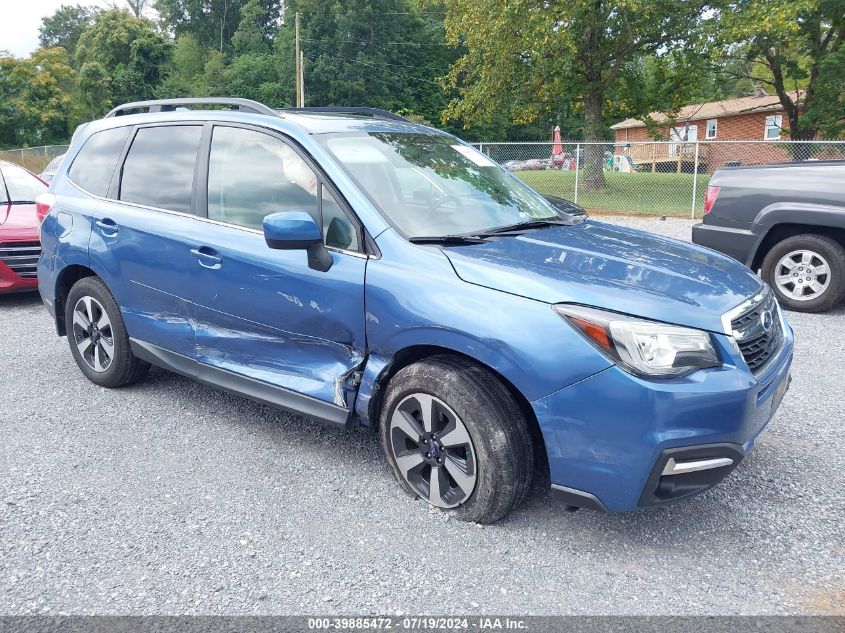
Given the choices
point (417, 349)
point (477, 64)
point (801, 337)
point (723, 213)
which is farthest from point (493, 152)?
point (417, 349)

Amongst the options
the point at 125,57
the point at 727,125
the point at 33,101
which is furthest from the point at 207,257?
the point at 125,57

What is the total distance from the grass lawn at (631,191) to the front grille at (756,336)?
1344cm

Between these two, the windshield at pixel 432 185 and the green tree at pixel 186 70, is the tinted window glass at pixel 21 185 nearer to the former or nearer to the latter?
the windshield at pixel 432 185

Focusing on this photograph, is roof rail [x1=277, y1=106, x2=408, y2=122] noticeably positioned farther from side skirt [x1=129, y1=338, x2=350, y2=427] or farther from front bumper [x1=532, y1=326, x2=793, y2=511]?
front bumper [x1=532, y1=326, x2=793, y2=511]

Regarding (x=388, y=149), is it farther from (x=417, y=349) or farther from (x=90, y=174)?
(x=90, y=174)

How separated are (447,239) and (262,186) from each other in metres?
1.13

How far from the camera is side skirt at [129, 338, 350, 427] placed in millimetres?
3352

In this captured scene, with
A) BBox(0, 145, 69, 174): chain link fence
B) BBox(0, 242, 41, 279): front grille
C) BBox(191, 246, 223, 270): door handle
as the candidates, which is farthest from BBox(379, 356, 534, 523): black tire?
BBox(0, 145, 69, 174): chain link fence

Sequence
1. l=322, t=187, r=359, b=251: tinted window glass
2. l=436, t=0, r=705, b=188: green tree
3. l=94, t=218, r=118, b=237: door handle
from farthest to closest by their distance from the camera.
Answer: l=436, t=0, r=705, b=188: green tree
l=94, t=218, r=118, b=237: door handle
l=322, t=187, r=359, b=251: tinted window glass

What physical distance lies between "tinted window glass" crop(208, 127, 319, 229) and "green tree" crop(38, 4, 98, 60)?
10090 centimetres

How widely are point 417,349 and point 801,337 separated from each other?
172 inches

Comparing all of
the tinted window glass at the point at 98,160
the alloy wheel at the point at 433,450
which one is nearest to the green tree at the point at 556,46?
the tinted window glass at the point at 98,160

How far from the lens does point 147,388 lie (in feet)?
15.8

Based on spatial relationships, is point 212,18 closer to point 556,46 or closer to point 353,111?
point 556,46
